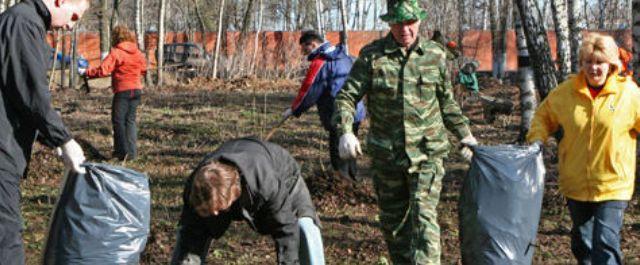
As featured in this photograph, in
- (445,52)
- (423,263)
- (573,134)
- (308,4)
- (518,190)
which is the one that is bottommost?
(423,263)

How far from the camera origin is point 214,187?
3.25 metres

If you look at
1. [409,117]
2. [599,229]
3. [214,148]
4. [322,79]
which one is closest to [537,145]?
[599,229]

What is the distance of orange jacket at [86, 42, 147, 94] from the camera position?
8.96m

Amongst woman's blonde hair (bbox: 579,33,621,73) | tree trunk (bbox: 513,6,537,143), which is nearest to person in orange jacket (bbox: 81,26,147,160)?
tree trunk (bbox: 513,6,537,143)

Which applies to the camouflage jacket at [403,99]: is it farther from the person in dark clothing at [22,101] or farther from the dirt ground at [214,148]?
the person in dark clothing at [22,101]

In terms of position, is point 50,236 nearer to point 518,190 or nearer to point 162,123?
point 518,190

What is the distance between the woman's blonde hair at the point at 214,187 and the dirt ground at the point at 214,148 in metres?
2.14

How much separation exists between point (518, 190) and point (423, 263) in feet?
2.03

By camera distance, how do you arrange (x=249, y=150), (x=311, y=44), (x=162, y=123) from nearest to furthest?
(x=249, y=150)
(x=311, y=44)
(x=162, y=123)

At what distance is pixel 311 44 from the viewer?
24.7 feet

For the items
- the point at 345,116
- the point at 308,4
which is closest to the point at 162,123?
the point at 345,116

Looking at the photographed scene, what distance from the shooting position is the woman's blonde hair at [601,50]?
4375 millimetres

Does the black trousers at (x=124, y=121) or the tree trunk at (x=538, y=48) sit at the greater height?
the tree trunk at (x=538, y=48)

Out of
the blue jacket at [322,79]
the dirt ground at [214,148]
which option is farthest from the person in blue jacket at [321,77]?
the dirt ground at [214,148]
